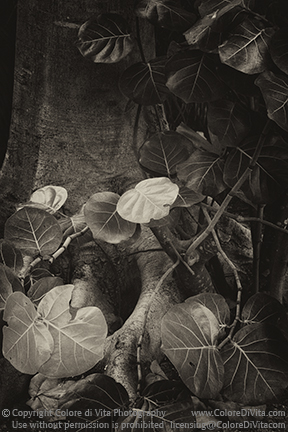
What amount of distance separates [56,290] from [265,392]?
0.49 m

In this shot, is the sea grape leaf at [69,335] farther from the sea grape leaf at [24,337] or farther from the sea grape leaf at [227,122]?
the sea grape leaf at [227,122]

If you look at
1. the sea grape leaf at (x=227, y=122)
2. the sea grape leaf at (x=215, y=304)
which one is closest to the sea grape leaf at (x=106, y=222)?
the sea grape leaf at (x=215, y=304)

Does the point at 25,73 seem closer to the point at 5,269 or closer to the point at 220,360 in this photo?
the point at 5,269

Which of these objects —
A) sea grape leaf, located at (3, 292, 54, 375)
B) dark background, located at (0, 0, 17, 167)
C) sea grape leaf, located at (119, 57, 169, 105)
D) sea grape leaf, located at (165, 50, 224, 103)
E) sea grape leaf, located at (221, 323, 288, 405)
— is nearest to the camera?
sea grape leaf, located at (3, 292, 54, 375)

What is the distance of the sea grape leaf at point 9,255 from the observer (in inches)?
41.5

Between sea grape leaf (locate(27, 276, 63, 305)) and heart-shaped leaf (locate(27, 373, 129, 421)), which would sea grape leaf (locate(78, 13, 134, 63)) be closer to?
sea grape leaf (locate(27, 276, 63, 305))

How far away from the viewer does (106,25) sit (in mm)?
1198

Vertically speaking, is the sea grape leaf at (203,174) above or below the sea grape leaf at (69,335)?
above

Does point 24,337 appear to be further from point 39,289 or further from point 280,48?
point 280,48

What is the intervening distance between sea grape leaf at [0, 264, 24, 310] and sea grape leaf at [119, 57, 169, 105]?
1.89ft

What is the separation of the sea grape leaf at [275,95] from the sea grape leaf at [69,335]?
22.7 inches

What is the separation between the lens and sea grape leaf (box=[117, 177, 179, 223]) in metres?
0.97

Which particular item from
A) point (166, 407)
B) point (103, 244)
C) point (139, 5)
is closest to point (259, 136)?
point (139, 5)

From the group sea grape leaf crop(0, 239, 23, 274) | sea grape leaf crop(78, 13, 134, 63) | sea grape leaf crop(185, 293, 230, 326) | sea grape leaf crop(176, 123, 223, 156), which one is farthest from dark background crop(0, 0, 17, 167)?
sea grape leaf crop(185, 293, 230, 326)
